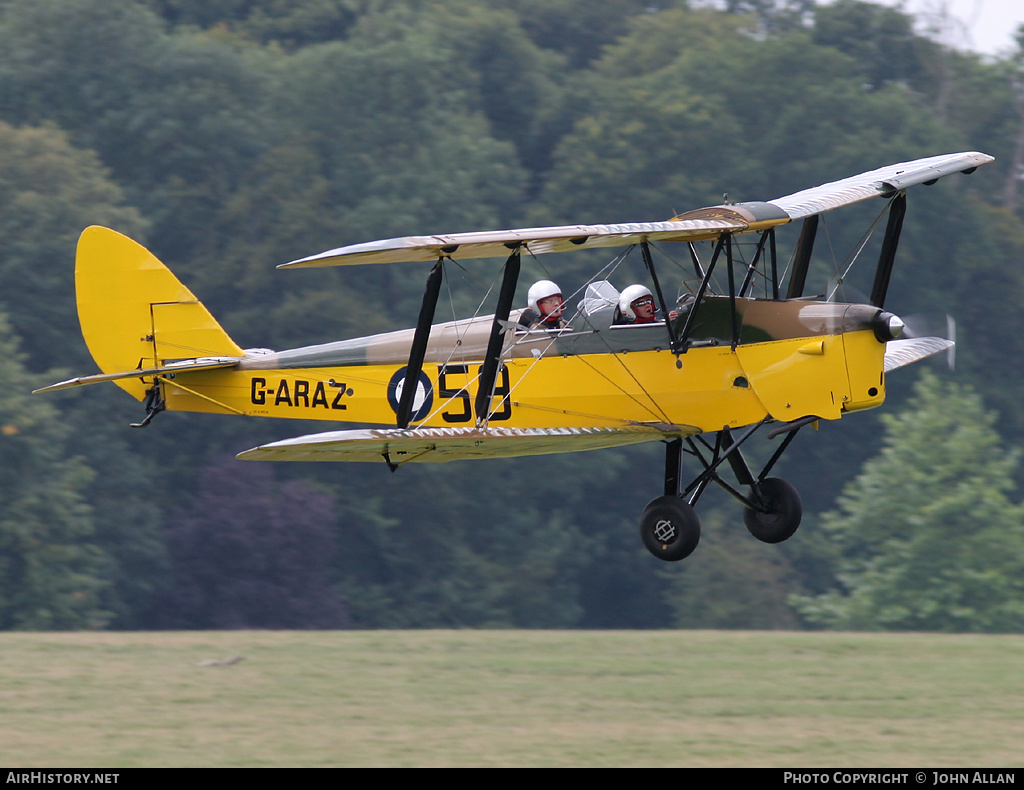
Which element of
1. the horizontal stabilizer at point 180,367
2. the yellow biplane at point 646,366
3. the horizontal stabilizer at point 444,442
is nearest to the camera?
the horizontal stabilizer at point 444,442

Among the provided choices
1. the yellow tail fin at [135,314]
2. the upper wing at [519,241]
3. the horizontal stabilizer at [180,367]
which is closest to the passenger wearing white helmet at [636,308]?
the upper wing at [519,241]

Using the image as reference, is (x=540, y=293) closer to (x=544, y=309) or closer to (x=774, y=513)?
(x=544, y=309)

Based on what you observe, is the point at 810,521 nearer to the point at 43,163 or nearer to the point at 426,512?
the point at 426,512

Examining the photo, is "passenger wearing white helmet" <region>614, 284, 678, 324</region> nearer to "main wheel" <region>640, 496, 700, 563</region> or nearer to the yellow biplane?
the yellow biplane

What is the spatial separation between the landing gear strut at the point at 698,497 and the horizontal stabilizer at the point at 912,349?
134 centimetres

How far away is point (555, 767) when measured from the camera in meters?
15.3

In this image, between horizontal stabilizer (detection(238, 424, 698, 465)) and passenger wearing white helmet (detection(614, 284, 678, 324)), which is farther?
passenger wearing white helmet (detection(614, 284, 678, 324))

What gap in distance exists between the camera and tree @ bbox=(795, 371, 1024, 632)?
40.1 m

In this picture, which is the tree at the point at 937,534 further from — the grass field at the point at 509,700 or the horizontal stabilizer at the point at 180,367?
the horizontal stabilizer at the point at 180,367

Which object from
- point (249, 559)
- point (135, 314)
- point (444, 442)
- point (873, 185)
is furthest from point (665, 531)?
point (249, 559)

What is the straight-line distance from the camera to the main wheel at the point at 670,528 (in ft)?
37.6

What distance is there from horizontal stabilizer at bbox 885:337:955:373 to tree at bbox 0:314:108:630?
31404 mm

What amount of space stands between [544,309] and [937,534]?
105ft

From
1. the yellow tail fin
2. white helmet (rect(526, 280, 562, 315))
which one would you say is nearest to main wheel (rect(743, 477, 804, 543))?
white helmet (rect(526, 280, 562, 315))
